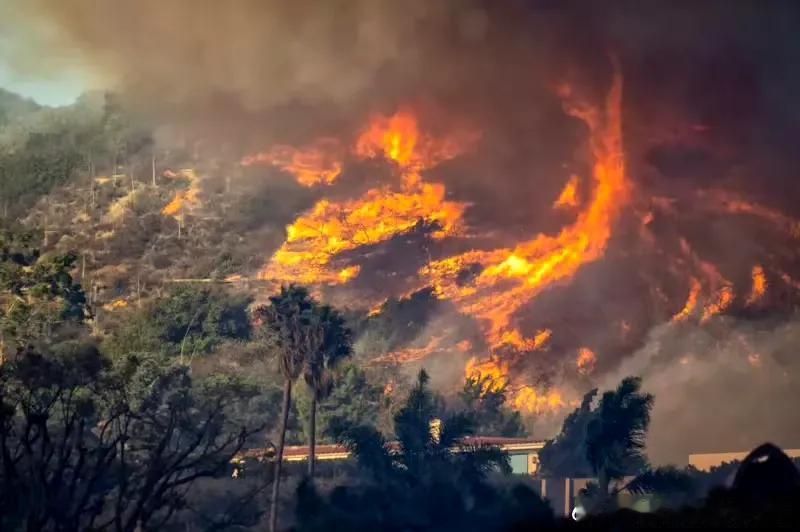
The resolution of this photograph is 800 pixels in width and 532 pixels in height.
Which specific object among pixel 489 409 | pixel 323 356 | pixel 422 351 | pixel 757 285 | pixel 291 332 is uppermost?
pixel 757 285

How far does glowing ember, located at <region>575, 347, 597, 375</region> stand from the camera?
11375 centimetres

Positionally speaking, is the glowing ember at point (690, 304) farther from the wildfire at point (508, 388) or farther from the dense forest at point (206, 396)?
the wildfire at point (508, 388)

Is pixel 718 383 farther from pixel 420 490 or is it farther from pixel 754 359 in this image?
pixel 420 490

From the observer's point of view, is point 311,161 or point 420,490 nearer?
point 420,490

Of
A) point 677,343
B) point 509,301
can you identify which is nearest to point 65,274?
point 509,301

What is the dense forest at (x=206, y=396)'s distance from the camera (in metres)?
50.1

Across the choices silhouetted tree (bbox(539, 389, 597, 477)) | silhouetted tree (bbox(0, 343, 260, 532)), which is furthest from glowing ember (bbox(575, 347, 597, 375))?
silhouetted tree (bbox(0, 343, 260, 532))

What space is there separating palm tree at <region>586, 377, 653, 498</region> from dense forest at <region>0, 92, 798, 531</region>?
0.41 ft

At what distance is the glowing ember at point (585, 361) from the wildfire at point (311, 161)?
3080 cm

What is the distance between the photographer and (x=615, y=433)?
232 feet

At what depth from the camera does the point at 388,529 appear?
2360 inches

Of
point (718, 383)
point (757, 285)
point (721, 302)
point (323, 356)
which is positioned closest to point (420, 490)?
point (323, 356)

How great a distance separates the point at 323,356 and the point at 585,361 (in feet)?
120

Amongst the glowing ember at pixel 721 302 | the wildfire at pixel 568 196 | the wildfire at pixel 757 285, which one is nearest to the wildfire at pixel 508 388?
the wildfire at pixel 568 196
